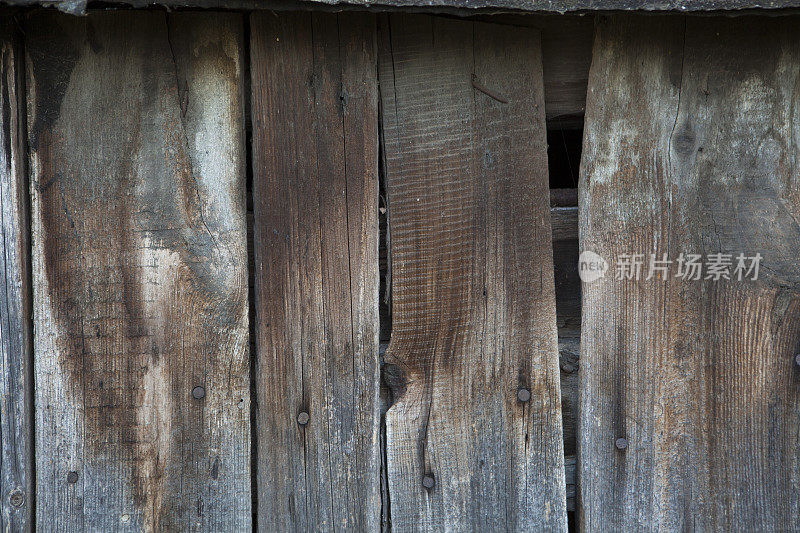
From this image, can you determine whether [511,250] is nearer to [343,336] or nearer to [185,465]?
[343,336]

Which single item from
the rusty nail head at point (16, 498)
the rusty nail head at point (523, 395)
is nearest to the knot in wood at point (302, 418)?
the rusty nail head at point (523, 395)

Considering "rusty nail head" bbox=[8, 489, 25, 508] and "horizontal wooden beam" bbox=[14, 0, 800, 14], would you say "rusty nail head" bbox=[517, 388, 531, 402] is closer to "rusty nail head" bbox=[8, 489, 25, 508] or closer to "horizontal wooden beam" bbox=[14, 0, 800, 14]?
"horizontal wooden beam" bbox=[14, 0, 800, 14]

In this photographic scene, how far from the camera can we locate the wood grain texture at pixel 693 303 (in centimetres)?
154

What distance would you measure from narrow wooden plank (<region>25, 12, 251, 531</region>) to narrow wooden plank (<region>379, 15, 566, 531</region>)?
1.29ft

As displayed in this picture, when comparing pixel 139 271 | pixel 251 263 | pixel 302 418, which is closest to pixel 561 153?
pixel 251 263

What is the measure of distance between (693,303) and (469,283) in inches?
22.9

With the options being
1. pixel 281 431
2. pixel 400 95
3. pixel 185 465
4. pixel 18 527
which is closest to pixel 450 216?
Answer: pixel 400 95

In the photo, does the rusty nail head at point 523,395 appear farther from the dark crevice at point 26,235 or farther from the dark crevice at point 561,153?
the dark crevice at point 26,235

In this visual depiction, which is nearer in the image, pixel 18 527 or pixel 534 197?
pixel 18 527

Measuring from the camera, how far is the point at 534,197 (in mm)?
1519

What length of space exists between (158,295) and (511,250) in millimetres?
865

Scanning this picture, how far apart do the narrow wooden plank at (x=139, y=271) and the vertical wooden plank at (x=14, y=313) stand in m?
0.03

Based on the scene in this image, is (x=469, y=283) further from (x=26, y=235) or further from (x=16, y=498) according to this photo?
(x=16, y=498)

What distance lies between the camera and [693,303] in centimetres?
155
